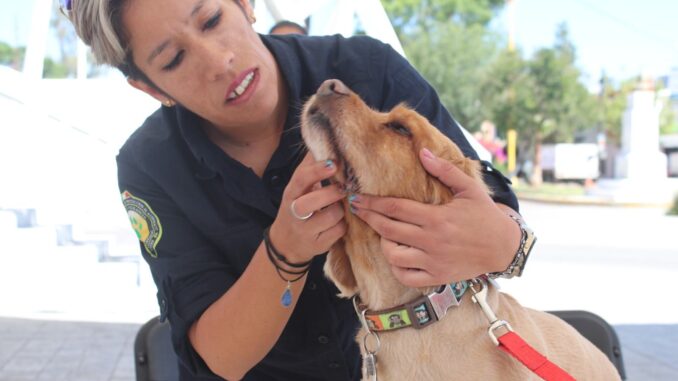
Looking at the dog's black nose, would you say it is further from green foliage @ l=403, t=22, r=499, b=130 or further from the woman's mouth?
green foliage @ l=403, t=22, r=499, b=130

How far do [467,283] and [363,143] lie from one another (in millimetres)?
462

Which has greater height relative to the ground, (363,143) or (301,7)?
(301,7)

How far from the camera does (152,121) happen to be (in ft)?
7.37

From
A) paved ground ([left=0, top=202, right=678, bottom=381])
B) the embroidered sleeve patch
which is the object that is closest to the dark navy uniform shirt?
the embroidered sleeve patch

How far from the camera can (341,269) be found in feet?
6.15

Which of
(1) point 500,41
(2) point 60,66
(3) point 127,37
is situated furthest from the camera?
(1) point 500,41

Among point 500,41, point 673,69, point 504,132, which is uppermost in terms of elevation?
point 500,41

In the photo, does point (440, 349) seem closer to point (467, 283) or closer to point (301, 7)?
point (467, 283)

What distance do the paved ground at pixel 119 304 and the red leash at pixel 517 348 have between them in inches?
150

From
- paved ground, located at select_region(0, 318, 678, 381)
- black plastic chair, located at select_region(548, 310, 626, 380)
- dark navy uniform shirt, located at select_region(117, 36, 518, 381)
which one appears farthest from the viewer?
paved ground, located at select_region(0, 318, 678, 381)

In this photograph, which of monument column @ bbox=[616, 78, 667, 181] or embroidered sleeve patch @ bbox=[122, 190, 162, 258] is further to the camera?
monument column @ bbox=[616, 78, 667, 181]

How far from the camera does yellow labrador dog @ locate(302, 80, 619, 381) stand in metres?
1.67

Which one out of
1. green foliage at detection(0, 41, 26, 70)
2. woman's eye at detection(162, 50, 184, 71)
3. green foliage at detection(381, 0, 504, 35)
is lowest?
woman's eye at detection(162, 50, 184, 71)

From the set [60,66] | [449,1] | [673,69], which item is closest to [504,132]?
[449,1]
